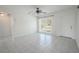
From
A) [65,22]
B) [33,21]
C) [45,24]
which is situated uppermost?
[33,21]

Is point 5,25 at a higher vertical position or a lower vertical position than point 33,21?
lower

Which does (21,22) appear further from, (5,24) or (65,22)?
(65,22)

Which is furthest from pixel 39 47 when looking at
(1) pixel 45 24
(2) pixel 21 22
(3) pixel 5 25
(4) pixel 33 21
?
(1) pixel 45 24

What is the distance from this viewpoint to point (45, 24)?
25.8 ft

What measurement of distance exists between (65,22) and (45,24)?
2410 millimetres

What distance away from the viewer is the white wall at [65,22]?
17.0 ft

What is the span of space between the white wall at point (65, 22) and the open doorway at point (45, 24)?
60cm

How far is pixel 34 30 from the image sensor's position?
7.93 metres

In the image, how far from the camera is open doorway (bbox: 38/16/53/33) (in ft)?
23.5

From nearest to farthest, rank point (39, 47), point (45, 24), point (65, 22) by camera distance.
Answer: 1. point (39, 47)
2. point (65, 22)
3. point (45, 24)

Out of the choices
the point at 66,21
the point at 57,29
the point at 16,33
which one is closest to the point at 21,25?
the point at 16,33
